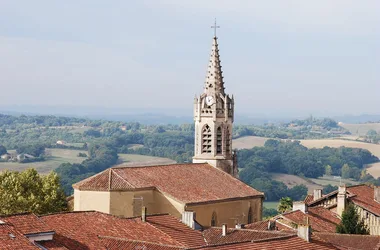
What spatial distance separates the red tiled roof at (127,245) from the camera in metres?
40.0

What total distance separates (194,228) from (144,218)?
3543mm

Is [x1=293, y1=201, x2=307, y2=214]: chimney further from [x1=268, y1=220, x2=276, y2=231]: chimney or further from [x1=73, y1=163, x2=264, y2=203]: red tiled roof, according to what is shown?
[x1=268, y1=220, x2=276, y2=231]: chimney

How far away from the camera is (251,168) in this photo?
199875 millimetres

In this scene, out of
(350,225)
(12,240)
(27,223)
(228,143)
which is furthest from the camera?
(228,143)

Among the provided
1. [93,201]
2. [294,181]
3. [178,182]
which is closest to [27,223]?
[93,201]

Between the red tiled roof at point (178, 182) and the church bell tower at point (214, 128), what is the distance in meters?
4.84

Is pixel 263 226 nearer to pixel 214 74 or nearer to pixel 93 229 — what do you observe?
pixel 93 229

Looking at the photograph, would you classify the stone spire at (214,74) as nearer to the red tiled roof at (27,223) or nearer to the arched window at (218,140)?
the arched window at (218,140)

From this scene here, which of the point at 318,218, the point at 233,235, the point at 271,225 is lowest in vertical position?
the point at 318,218

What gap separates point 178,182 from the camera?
60281 mm

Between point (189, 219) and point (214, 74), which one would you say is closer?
point (189, 219)

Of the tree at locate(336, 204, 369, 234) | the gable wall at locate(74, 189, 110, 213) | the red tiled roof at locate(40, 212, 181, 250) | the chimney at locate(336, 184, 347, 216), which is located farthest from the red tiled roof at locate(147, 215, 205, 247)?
the chimney at locate(336, 184, 347, 216)

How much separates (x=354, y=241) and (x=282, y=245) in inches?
440

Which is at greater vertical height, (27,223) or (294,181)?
(27,223)
